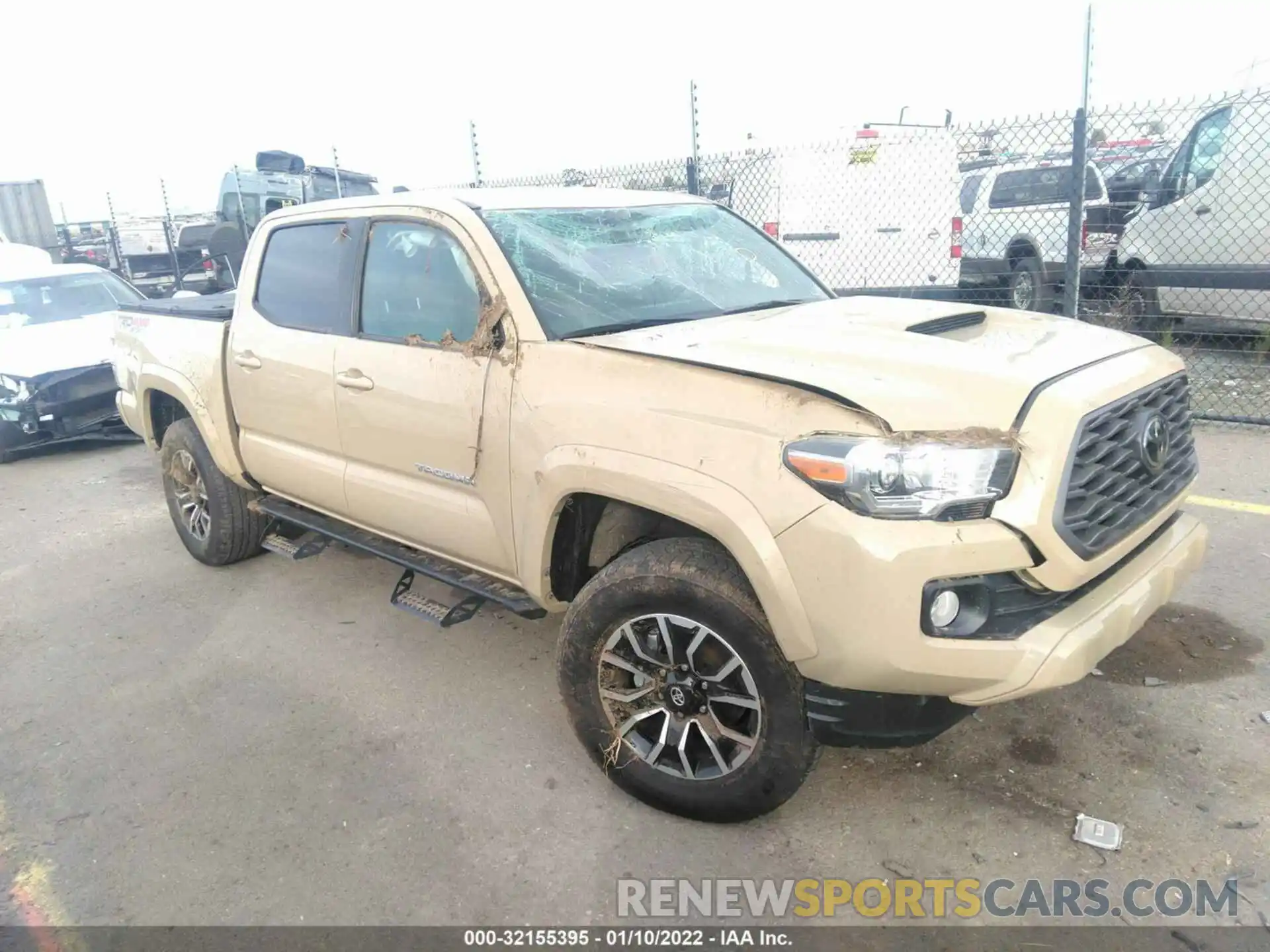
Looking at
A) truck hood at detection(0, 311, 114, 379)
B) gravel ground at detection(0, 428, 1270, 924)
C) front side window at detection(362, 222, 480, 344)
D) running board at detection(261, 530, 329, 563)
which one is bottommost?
gravel ground at detection(0, 428, 1270, 924)

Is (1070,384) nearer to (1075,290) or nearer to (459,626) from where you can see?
(459,626)

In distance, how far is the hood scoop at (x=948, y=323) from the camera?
2.89 meters

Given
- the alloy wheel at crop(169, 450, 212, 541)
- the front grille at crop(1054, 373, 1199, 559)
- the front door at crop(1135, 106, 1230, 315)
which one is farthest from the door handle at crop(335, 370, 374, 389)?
the front door at crop(1135, 106, 1230, 315)

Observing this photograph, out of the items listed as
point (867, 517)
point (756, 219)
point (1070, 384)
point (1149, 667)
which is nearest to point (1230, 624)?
point (1149, 667)

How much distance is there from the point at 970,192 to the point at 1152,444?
376 inches

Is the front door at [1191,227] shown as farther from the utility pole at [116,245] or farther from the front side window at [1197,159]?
the utility pole at [116,245]

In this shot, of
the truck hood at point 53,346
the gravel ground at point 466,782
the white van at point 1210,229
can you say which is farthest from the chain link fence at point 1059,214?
the truck hood at point 53,346

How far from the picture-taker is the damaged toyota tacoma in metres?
7.45

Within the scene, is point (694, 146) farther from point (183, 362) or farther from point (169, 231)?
point (169, 231)

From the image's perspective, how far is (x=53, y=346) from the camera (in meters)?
7.82

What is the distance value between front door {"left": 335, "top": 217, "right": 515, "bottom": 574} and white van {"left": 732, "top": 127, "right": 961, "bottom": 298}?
7.31 metres

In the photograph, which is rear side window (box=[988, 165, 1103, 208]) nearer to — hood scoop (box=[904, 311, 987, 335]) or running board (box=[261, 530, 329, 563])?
hood scoop (box=[904, 311, 987, 335])

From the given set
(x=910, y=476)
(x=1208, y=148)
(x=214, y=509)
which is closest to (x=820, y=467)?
(x=910, y=476)

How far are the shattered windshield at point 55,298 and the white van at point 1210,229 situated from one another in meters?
9.25
